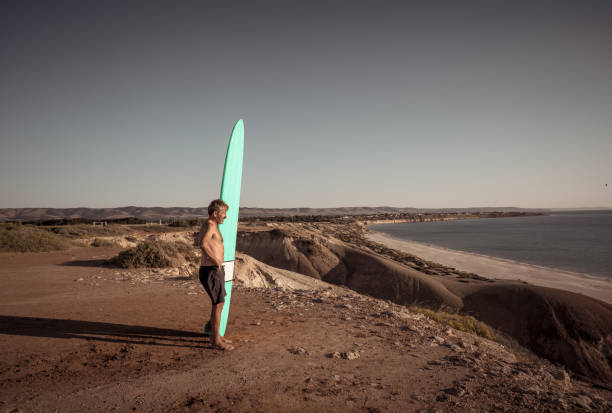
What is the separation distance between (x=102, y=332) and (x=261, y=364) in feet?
10.8

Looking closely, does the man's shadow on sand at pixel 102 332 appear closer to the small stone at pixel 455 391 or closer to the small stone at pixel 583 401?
the small stone at pixel 455 391

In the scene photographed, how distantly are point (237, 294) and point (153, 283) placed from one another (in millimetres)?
3349

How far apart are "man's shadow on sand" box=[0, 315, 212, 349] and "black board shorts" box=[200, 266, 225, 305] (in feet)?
3.44

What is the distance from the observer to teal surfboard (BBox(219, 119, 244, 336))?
17.4 ft

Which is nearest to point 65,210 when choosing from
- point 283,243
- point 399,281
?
point 283,243

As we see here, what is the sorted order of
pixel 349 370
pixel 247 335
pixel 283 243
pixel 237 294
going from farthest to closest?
1. pixel 283 243
2. pixel 237 294
3. pixel 247 335
4. pixel 349 370

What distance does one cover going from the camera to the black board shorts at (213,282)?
13.9 feet

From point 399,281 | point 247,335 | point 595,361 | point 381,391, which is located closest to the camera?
point 381,391

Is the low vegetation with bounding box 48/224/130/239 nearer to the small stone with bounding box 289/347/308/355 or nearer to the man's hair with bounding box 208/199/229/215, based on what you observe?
the man's hair with bounding box 208/199/229/215

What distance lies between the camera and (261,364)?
4148 mm

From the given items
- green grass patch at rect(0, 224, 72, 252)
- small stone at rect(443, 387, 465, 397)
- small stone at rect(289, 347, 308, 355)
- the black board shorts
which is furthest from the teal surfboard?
green grass patch at rect(0, 224, 72, 252)

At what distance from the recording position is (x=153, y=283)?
32.5 feet

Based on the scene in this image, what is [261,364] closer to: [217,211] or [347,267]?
[217,211]

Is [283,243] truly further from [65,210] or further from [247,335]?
[65,210]
